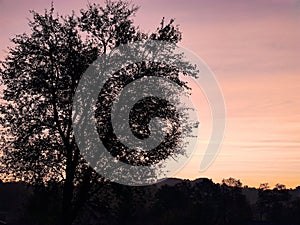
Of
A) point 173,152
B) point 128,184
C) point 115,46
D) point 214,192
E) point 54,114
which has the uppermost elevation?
point 214,192

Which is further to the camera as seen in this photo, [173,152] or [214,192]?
[214,192]

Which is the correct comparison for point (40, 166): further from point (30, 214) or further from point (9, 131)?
point (30, 214)

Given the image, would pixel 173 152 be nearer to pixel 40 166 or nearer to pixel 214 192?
pixel 40 166

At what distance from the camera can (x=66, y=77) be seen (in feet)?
111

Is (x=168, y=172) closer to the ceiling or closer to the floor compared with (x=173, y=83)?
closer to the floor

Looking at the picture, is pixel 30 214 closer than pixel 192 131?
No

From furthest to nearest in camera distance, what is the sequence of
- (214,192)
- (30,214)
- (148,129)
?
(214,192) < (30,214) < (148,129)

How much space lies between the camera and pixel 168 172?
3391 cm

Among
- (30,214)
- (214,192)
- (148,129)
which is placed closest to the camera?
(148,129)

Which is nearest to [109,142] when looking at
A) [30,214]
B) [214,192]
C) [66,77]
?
[66,77]

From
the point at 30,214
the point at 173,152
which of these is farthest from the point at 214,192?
the point at 173,152

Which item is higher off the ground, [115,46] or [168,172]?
[115,46]

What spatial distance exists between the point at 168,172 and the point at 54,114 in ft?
29.1

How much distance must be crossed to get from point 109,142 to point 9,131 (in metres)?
7.30
